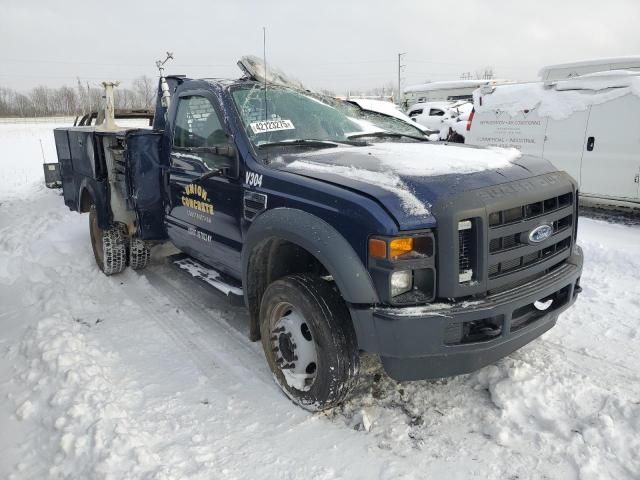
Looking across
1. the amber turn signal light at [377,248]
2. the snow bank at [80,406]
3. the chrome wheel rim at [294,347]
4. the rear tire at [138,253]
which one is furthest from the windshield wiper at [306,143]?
the rear tire at [138,253]

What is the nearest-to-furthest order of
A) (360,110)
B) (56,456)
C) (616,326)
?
(56,456) → (616,326) → (360,110)

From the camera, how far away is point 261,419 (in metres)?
2.94

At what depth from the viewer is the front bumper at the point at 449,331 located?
94.0 inches

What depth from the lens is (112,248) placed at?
5297mm

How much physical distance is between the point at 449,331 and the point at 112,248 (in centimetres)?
407

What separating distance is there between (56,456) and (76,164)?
4.20m

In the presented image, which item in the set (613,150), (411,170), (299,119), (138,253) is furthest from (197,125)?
(613,150)

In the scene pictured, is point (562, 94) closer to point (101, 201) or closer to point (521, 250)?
point (521, 250)

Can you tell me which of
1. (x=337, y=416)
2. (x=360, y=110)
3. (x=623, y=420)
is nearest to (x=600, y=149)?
(x=360, y=110)

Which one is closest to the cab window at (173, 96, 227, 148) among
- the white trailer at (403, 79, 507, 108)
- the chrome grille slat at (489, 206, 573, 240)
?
the chrome grille slat at (489, 206, 573, 240)

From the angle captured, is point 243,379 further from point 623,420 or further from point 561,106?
point 561,106

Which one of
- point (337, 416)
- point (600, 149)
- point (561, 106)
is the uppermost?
point (561, 106)

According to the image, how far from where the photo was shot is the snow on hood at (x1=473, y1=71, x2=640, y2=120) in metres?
7.30

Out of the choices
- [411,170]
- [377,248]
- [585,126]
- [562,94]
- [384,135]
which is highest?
[562,94]
